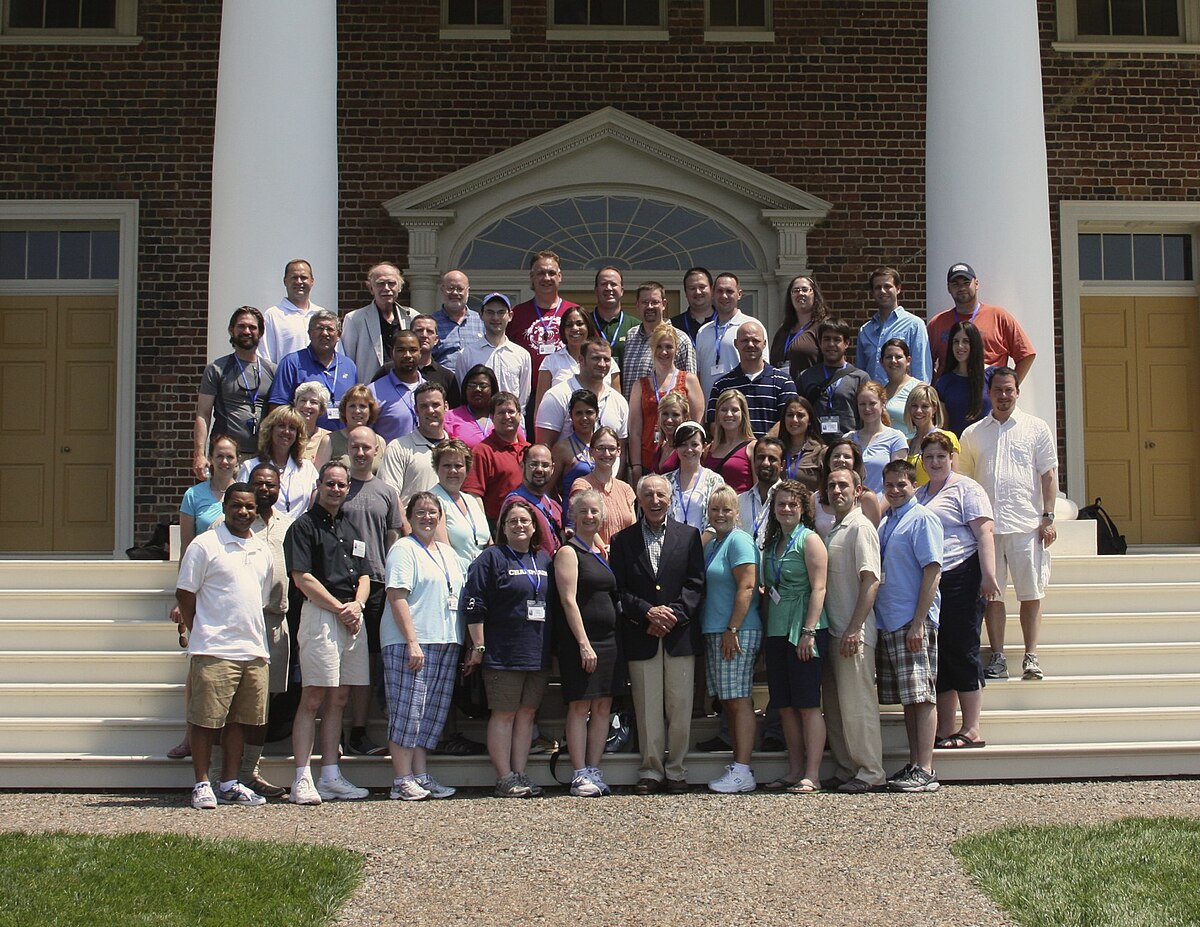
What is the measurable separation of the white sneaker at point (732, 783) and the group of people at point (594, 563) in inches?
0.8

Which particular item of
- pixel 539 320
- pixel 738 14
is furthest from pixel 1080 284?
pixel 539 320

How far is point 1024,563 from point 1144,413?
6.31m

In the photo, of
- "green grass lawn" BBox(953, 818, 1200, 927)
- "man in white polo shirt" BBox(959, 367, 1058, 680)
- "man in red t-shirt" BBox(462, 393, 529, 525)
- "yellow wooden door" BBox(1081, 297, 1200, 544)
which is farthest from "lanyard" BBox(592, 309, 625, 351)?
"yellow wooden door" BBox(1081, 297, 1200, 544)

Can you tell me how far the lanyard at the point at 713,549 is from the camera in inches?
307

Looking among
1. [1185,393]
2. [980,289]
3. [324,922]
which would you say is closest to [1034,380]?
[980,289]

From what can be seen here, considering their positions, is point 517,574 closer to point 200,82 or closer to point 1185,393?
point 200,82

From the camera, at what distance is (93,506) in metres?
13.6

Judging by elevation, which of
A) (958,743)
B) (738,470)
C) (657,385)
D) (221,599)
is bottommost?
(958,743)

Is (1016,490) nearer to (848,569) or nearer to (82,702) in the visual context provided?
(848,569)

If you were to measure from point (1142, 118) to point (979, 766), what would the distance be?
325 inches

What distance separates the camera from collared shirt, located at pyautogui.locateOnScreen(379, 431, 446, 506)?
8234mm

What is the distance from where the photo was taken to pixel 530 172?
1358 centimetres

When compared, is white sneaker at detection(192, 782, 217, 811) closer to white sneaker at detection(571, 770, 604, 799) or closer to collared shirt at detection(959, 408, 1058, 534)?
white sneaker at detection(571, 770, 604, 799)

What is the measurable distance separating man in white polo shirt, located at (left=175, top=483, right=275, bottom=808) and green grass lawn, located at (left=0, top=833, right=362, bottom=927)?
3.42ft
